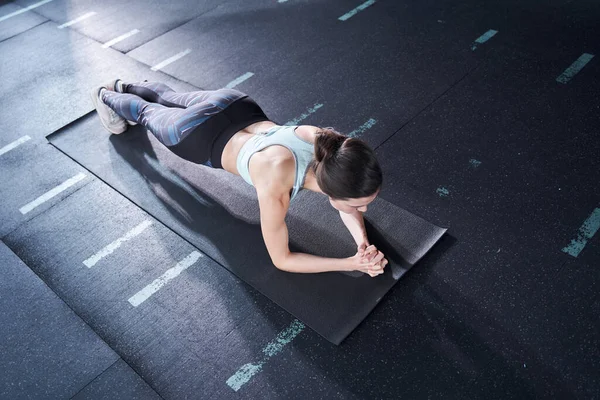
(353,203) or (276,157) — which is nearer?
(353,203)

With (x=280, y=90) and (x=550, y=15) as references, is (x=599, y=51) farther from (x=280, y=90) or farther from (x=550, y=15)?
(x=280, y=90)

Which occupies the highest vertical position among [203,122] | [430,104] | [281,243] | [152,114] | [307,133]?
[307,133]

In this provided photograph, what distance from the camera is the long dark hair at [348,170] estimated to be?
5.83 ft

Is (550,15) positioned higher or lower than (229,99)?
lower

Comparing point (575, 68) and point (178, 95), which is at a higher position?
point (178, 95)

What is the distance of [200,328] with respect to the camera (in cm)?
220

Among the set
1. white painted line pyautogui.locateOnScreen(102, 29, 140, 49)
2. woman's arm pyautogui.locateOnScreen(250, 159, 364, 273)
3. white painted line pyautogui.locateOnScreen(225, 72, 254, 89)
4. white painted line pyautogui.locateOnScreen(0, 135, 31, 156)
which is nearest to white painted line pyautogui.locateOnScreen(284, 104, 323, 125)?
white painted line pyautogui.locateOnScreen(225, 72, 254, 89)

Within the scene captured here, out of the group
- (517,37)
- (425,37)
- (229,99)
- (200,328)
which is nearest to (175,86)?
(229,99)

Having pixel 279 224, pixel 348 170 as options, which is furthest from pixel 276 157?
pixel 348 170

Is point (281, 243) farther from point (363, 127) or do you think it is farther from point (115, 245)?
point (363, 127)

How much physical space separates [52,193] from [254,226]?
1.22m

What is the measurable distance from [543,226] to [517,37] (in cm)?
174

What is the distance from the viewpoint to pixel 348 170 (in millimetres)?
1775

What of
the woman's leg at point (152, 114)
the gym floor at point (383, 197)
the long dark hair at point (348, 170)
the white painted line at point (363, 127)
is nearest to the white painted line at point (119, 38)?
the gym floor at point (383, 197)
